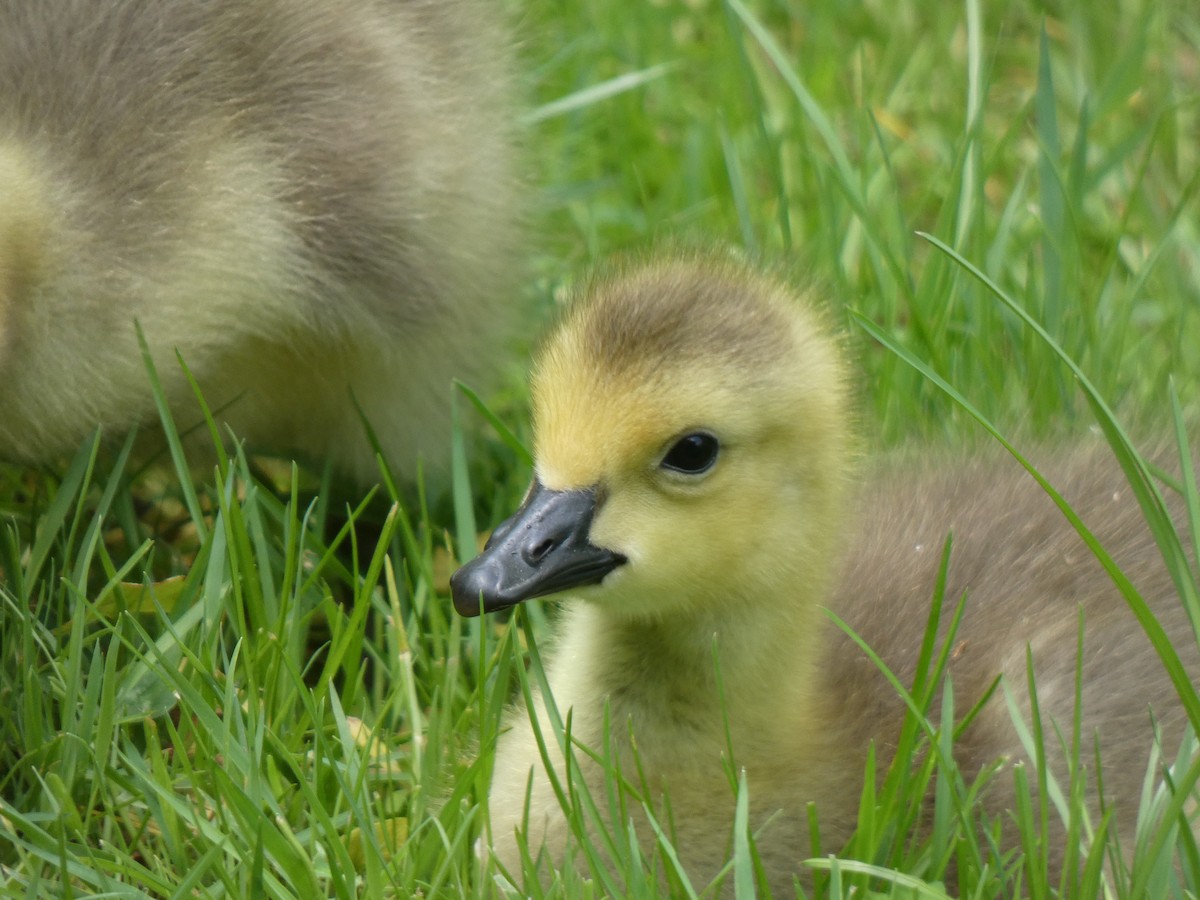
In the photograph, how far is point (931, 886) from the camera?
159cm

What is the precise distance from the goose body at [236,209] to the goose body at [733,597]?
54 centimetres

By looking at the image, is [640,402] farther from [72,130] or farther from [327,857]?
[72,130]

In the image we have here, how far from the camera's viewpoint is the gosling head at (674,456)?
5.30ft

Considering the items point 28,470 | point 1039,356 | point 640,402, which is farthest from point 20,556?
point 1039,356

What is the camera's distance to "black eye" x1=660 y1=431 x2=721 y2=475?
1.64 metres

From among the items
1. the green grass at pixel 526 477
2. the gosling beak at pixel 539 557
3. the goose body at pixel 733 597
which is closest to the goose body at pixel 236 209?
the green grass at pixel 526 477

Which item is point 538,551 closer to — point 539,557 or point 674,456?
point 539,557

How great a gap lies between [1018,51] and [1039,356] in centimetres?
135

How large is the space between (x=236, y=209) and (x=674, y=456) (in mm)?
726

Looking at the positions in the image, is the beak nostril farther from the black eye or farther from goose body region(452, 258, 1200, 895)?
the black eye

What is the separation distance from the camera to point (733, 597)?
67.4 inches

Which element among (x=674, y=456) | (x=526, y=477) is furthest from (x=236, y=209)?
(x=674, y=456)

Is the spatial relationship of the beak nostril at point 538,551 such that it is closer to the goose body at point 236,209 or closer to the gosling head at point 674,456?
the gosling head at point 674,456

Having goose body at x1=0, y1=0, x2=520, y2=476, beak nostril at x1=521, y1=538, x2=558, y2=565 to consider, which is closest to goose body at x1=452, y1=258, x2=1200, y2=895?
beak nostril at x1=521, y1=538, x2=558, y2=565
